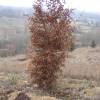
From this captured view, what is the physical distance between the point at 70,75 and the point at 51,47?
18.4ft

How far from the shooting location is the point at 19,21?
474 feet

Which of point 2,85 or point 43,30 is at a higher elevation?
point 43,30

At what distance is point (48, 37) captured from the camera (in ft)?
41.2

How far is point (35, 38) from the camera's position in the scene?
1268 centimetres

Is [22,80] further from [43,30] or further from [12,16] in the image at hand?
[12,16]

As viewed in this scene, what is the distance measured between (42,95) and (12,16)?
461ft

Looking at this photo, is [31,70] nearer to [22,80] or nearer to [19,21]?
[22,80]

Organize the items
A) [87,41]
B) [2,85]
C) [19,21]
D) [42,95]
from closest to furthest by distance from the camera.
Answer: [42,95], [2,85], [87,41], [19,21]

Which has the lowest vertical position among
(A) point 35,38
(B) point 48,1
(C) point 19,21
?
(C) point 19,21

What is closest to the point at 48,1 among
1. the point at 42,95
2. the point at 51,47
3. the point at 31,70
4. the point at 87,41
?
the point at 51,47

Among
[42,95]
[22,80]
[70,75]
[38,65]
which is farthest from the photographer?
[70,75]

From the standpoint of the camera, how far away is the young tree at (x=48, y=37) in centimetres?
1251

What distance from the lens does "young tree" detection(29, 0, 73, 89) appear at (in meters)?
12.5

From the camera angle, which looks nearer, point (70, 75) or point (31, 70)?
point (31, 70)
